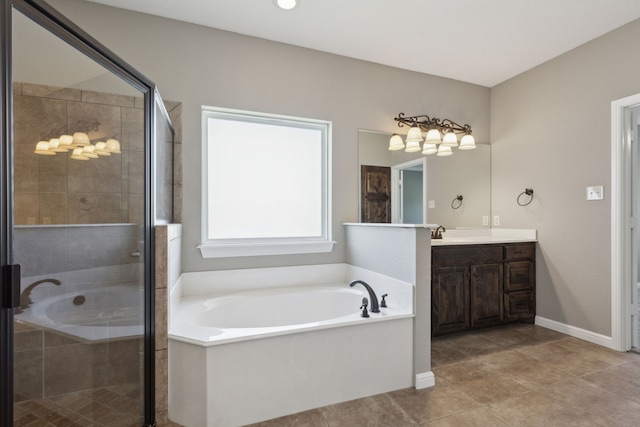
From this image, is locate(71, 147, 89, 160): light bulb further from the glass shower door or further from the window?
the window

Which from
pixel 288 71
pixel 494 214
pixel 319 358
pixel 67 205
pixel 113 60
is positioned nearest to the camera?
pixel 67 205

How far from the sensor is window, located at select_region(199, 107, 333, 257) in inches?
99.7

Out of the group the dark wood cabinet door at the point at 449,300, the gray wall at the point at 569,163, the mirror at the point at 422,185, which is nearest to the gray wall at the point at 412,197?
the mirror at the point at 422,185

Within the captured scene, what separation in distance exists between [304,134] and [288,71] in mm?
540

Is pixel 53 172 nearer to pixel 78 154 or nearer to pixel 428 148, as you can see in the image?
pixel 78 154

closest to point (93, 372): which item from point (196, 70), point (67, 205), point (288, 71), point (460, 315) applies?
point (67, 205)

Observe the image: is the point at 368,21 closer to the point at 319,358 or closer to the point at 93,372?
the point at 319,358

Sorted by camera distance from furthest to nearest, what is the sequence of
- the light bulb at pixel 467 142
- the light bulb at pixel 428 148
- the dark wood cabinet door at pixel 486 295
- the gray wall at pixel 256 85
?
the light bulb at pixel 467 142
the light bulb at pixel 428 148
the dark wood cabinet door at pixel 486 295
the gray wall at pixel 256 85

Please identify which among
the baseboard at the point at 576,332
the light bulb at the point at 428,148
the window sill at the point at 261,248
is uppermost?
the light bulb at the point at 428,148

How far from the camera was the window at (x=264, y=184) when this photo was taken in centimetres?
253

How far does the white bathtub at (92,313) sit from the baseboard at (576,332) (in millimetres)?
3380

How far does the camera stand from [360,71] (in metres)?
2.94

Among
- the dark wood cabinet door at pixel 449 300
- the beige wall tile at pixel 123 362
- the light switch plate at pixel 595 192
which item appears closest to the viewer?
the beige wall tile at pixel 123 362

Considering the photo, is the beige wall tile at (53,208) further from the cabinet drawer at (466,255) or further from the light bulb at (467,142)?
the light bulb at (467,142)
